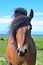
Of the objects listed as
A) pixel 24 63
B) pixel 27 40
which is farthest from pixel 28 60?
pixel 27 40

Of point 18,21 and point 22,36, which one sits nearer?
point 22,36

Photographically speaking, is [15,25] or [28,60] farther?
[28,60]

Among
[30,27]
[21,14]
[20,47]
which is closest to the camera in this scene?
[20,47]

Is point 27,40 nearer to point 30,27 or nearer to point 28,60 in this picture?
point 30,27

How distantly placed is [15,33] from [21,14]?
672mm

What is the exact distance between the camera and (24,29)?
5.25 meters

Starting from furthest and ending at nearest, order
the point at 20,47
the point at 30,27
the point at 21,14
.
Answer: the point at 21,14, the point at 30,27, the point at 20,47

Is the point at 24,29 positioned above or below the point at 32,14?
below

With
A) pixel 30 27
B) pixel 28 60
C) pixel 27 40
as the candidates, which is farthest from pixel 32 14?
pixel 28 60

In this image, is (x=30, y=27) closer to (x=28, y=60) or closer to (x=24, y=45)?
(x=24, y=45)

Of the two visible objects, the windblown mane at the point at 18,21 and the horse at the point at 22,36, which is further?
the windblown mane at the point at 18,21

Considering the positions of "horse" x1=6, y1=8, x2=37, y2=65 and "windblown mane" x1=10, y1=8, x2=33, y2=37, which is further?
"windblown mane" x1=10, y1=8, x2=33, y2=37

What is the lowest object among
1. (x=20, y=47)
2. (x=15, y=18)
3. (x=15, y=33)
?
(x=20, y=47)

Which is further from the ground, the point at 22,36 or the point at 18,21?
the point at 18,21
